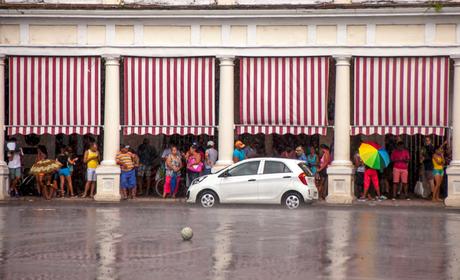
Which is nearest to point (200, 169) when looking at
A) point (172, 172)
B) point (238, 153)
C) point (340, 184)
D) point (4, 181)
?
point (172, 172)

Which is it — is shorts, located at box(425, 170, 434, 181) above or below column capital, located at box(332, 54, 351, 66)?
below

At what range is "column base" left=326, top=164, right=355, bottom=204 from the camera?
31.2m

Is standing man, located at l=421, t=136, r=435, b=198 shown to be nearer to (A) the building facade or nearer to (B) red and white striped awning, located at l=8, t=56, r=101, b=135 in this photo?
(A) the building facade

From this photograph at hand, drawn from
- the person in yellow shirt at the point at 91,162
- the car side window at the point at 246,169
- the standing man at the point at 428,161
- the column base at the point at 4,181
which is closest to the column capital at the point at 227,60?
the car side window at the point at 246,169

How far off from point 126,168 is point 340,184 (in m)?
6.12

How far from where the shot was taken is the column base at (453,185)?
30.7 meters

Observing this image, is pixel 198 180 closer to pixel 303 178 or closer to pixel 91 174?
pixel 303 178

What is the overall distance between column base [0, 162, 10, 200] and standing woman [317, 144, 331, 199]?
9006 mm

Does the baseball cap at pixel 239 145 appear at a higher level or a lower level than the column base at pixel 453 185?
higher

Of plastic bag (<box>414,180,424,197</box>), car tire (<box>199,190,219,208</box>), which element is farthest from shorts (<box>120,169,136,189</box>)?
plastic bag (<box>414,180,424,197</box>)

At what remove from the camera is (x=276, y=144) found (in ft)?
114

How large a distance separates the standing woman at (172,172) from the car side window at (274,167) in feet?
13.1

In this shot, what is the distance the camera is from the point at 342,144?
31.5m

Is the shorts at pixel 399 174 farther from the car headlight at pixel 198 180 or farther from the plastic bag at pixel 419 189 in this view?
the car headlight at pixel 198 180
